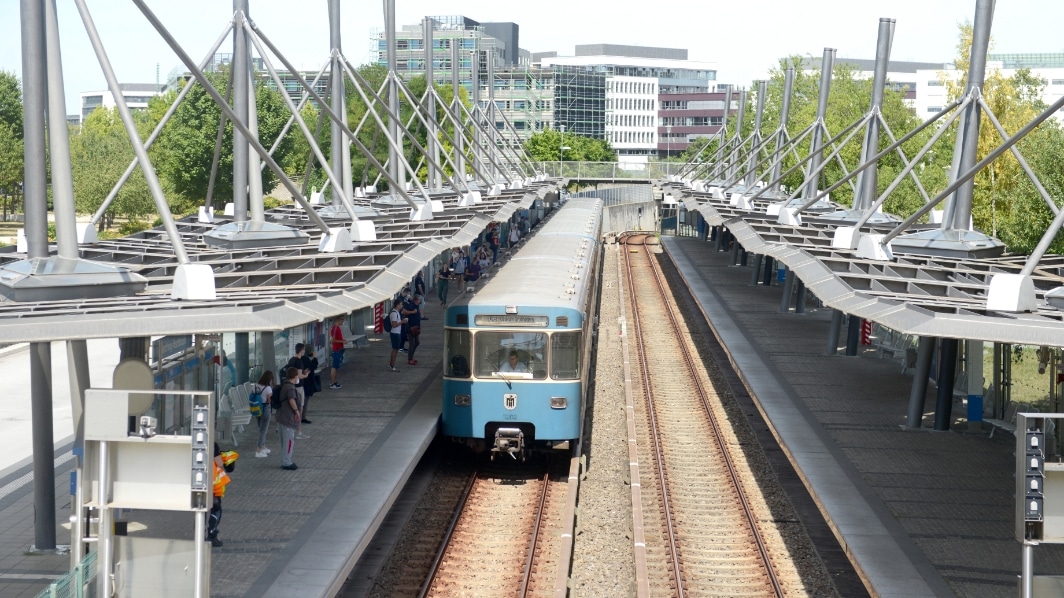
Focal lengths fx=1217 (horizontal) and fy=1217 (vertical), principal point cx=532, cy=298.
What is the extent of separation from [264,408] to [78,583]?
772 centimetres

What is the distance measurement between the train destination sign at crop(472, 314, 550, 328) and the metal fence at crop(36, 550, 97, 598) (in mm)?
7900

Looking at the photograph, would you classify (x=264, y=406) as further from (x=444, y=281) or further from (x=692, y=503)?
(x=444, y=281)

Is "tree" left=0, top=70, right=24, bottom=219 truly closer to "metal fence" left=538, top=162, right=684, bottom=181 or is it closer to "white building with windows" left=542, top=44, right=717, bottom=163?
"metal fence" left=538, top=162, right=684, bottom=181

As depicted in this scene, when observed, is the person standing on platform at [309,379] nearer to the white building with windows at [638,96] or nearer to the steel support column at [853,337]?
the steel support column at [853,337]

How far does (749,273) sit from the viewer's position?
48.3 m

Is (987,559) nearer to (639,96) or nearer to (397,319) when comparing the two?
(397,319)

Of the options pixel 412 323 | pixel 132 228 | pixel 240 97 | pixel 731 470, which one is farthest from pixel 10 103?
pixel 731 470

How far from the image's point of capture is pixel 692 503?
17.0 meters

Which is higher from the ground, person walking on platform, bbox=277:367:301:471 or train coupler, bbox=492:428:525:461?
person walking on platform, bbox=277:367:301:471

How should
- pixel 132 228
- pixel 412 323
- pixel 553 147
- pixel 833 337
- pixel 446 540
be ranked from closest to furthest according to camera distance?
pixel 446 540
pixel 412 323
pixel 833 337
pixel 132 228
pixel 553 147

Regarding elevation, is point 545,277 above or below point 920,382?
above

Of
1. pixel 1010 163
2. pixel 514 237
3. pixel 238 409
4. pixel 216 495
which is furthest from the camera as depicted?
pixel 514 237

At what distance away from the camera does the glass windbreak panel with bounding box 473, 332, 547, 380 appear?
17.0 m

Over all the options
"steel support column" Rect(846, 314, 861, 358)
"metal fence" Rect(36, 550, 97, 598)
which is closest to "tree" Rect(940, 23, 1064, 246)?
"steel support column" Rect(846, 314, 861, 358)
